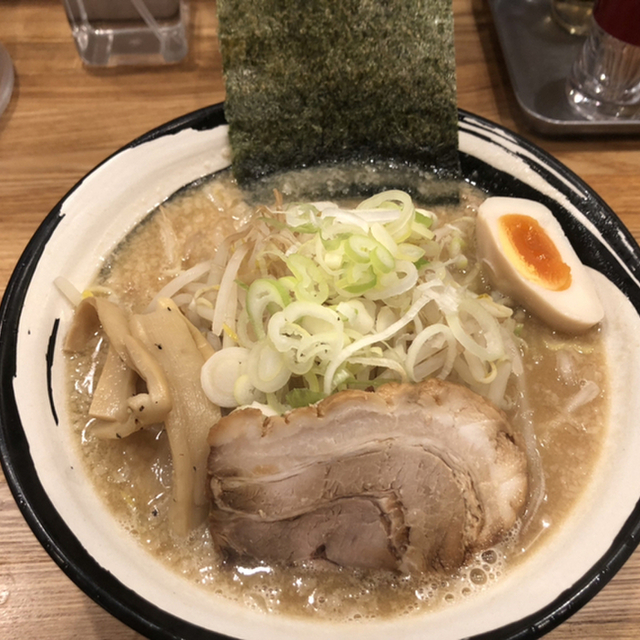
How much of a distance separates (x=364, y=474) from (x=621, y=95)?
6.21 ft

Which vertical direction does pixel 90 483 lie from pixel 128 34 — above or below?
below

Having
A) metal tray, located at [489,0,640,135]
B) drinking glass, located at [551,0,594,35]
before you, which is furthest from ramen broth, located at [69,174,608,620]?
drinking glass, located at [551,0,594,35]

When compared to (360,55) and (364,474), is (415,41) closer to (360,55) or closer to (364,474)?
(360,55)

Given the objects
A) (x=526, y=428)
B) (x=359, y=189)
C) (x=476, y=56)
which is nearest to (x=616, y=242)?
(x=526, y=428)

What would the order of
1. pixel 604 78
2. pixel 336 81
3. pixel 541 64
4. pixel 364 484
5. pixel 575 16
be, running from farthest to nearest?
pixel 575 16, pixel 541 64, pixel 604 78, pixel 336 81, pixel 364 484

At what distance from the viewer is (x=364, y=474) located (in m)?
1.21

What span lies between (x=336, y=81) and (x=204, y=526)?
4.61 feet

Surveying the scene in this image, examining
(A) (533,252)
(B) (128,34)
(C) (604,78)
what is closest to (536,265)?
(A) (533,252)

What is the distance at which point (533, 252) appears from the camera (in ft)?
5.26

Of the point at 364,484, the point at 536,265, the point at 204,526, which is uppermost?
the point at 536,265

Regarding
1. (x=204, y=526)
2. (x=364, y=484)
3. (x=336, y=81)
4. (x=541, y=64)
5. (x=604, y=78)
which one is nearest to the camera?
(x=364, y=484)

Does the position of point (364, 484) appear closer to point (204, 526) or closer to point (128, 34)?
point (204, 526)

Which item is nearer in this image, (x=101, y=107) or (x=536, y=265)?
(x=536, y=265)

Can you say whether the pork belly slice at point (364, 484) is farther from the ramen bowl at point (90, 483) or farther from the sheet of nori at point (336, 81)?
the sheet of nori at point (336, 81)
